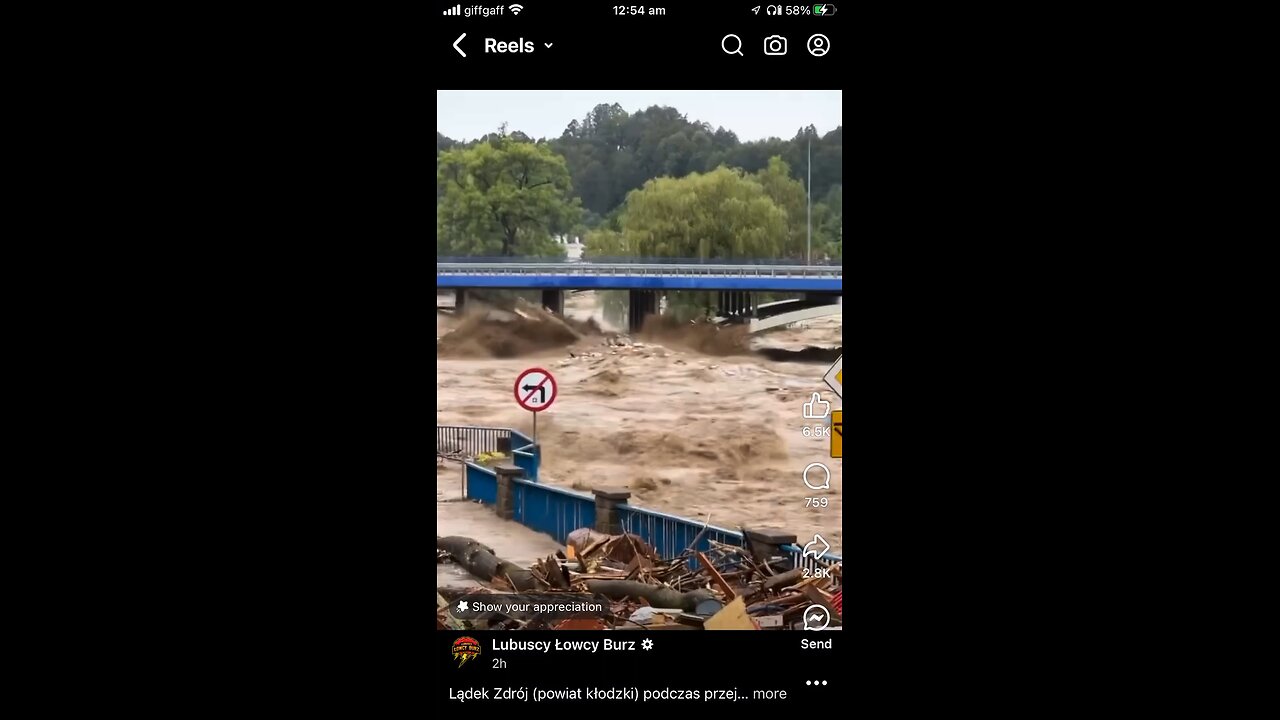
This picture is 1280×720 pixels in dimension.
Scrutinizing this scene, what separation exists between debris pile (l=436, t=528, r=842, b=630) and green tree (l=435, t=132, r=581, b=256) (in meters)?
1.61

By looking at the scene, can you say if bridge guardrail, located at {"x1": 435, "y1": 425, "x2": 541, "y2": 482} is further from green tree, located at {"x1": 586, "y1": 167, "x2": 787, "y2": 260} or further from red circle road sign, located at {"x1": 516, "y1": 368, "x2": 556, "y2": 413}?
green tree, located at {"x1": 586, "y1": 167, "x2": 787, "y2": 260}

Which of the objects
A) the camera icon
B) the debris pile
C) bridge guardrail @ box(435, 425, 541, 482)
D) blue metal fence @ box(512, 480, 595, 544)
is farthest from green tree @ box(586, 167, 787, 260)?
the debris pile

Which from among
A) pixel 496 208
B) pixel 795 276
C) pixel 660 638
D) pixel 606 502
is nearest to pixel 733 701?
pixel 660 638

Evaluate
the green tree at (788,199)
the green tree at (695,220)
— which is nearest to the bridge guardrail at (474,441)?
the green tree at (695,220)

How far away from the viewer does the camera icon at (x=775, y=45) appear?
8.70 m

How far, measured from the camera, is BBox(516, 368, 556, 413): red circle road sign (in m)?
9.23

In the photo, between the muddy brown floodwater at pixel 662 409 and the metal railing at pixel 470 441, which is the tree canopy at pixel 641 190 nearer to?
the muddy brown floodwater at pixel 662 409

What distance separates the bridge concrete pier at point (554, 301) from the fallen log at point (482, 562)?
1.38 meters

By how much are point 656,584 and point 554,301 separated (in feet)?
5.57

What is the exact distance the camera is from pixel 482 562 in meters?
9.08

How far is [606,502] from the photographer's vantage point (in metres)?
9.45
